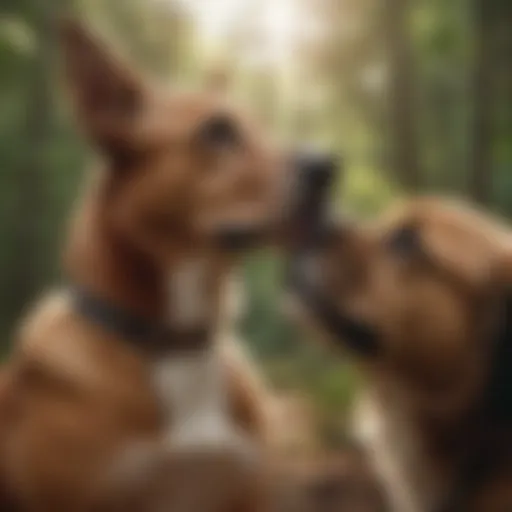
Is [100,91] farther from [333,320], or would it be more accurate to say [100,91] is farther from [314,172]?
[333,320]

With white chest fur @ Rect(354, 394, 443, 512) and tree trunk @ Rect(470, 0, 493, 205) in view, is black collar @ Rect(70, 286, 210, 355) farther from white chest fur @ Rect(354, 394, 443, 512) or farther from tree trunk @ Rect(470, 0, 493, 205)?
tree trunk @ Rect(470, 0, 493, 205)

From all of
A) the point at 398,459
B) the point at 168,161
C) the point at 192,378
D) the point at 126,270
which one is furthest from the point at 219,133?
the point at 398,459

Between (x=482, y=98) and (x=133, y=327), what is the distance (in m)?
0.62

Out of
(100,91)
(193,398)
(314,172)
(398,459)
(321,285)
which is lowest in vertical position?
(398,459)

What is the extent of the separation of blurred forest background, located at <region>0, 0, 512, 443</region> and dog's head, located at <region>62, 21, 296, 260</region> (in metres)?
0.04

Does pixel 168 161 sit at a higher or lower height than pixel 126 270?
higher

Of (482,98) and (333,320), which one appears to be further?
(482,98)

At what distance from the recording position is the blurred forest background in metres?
1.61

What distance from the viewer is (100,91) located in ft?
5.17

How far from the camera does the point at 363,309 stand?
1629 millimetres

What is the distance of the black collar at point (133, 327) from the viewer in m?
1.58

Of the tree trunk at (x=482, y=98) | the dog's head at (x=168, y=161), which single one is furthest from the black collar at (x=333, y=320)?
the tree trunk at (x=482, y=98)

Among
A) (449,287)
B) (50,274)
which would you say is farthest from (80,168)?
(449,287)

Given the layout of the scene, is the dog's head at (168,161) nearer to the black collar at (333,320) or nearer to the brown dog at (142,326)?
the brown dog at (142,326)
